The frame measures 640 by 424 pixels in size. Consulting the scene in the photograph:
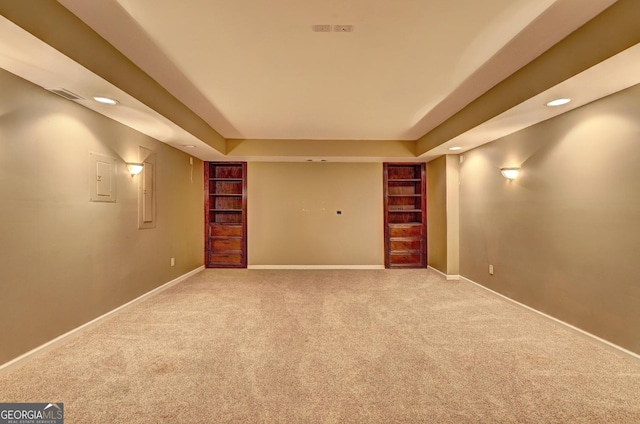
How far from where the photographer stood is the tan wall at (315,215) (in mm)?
6152

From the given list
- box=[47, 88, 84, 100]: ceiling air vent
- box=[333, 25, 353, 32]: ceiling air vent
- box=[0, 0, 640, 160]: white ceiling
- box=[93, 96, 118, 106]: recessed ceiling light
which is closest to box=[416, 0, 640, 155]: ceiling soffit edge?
box=[0, 0, 640, 160]: white ceiling

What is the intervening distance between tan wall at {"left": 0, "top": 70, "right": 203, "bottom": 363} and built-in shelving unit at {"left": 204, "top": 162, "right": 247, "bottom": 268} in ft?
7.28

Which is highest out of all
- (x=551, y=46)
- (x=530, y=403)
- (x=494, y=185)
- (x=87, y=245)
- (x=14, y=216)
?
(x=551, y=46)

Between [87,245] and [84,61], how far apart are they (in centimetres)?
178

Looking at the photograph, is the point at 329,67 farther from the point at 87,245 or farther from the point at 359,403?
the point at 87,245

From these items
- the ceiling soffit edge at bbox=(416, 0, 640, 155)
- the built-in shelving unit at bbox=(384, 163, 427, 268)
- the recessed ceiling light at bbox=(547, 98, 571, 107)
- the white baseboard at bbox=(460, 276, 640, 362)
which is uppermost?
the ceiling soffit edge at bbox=(416, 0, 640, 155)

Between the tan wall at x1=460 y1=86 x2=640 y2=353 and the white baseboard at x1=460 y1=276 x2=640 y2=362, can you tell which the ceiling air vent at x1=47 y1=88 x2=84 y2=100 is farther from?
the white baseboard at x1=460 y1=276 x2=640 y2=362

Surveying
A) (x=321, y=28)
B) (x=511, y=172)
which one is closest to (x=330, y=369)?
(x=321, y=28)

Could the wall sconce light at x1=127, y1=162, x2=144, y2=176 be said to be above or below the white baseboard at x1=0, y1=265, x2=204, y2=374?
above

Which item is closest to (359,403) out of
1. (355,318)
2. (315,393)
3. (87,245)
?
(315,393)

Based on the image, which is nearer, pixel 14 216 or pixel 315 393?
pixel 315 393

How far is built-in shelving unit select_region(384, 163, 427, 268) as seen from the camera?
6105mm

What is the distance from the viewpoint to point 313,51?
2426 mm

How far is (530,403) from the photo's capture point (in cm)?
179
